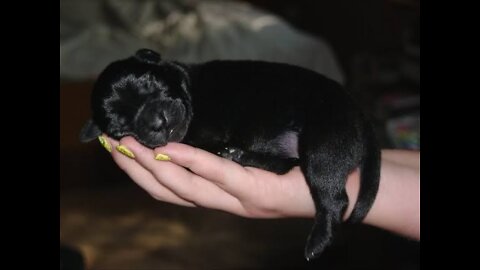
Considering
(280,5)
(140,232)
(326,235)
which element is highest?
(326,235)

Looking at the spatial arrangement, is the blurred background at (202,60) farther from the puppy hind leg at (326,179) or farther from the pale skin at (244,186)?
the puppy hind leg at (326,179)

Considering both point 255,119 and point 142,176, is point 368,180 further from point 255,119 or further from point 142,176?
point 142,176

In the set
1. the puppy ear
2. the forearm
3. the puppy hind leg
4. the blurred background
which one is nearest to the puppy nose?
the puppy ear

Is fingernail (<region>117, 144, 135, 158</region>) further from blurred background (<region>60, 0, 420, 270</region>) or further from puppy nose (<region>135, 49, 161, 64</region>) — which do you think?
blurred background (<region>60, 0, 420, 270</region>)

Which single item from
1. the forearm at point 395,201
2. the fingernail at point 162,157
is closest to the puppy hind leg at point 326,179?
the forearm at point 395,201
